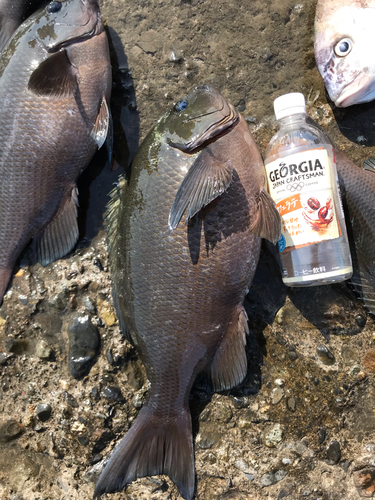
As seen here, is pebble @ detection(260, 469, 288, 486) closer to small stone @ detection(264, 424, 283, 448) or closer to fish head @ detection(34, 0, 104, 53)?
small stone @ detection(264, 424, 283, 448)

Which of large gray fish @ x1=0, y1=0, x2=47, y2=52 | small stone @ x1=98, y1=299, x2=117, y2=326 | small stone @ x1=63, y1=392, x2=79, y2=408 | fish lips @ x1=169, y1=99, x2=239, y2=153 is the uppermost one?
large gray fish @ x1=0, y1=0, x2=47, y2=52

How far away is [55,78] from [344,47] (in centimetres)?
167

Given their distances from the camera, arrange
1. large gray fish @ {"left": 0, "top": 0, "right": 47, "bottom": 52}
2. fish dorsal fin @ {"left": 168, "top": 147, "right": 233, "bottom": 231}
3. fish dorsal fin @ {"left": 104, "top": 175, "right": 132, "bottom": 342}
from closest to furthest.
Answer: fish dorsal fin @ {"left": 168, "top": 147, "right": 233, "bottom": 231} → fish dorsal fin @ {"left": 104, "top": 175, "right": 132, "bottom": 342} → large gray fish @ {"left": 0, "top": 0, "right": 47, "bottom": 52}

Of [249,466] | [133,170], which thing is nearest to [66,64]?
[133,170]

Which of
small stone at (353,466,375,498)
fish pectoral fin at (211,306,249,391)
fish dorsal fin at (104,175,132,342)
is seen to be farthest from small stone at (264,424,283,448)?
fish dorsal fin at (104,175,132,342)

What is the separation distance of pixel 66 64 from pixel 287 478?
2692 mm

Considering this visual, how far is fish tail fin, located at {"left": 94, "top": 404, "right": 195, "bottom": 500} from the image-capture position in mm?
1927

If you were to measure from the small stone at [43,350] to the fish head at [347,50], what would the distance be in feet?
7.53

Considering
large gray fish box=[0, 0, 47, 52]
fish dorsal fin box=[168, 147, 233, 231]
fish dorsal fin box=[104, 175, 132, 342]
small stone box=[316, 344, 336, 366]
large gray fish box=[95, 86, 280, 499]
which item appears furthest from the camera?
large gray fish box=[0, 0, 47, 52]

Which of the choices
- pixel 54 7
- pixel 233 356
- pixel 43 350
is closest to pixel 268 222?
pixel 233 356

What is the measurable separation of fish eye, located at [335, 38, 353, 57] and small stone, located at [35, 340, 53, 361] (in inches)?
96.9

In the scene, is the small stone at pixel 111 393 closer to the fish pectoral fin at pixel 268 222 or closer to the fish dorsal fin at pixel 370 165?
the fish pectoral fin at pixel 268 222

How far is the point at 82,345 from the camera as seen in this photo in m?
2.18

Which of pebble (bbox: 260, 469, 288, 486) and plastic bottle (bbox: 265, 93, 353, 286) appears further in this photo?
pebble (bbox: 260, 469, 288, 486)
